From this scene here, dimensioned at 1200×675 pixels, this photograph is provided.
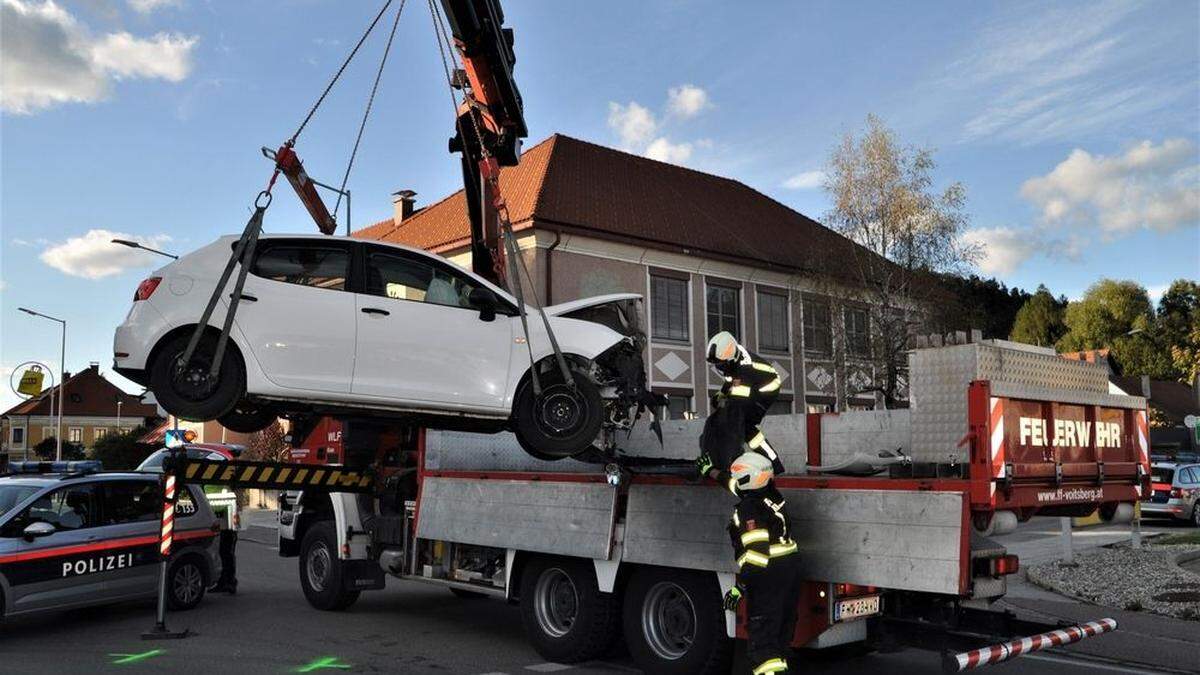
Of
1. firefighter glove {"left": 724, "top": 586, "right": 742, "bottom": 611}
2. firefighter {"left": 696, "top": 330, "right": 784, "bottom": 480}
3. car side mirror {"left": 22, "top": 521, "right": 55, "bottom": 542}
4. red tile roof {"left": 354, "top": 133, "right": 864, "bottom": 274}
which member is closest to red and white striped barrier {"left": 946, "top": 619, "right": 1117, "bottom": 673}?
firefighter glove {"left": 724, "top": 586, "right": 742, "bottom": 611}

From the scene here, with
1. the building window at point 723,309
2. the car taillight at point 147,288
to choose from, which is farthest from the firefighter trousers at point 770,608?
the building window at point 723,309

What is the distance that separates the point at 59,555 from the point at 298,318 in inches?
151

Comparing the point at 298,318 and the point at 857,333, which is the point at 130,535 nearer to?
the point at 298,318

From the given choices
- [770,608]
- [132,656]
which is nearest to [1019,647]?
[770,608]

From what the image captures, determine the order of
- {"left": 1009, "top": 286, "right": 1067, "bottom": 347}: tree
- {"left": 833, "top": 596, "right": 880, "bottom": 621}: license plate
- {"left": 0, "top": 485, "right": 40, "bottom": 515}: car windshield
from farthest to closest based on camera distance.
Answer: {"left": 1009, "top": 286, "right": 1067, "bottom": 347}: tree
{"left": 0, "top": 485, "right": 40, "bottom": 515}: car windshield
{"left": 833, "top": 596, "right": 880, "bottom": 621}: license plate

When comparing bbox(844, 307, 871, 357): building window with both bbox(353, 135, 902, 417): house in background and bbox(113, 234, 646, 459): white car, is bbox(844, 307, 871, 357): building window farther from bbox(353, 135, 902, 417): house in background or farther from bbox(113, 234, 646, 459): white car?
bbox(113, 234, 646, 459): white car

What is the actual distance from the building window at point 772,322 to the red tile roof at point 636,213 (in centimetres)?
102

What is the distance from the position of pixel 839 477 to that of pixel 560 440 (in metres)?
2.29

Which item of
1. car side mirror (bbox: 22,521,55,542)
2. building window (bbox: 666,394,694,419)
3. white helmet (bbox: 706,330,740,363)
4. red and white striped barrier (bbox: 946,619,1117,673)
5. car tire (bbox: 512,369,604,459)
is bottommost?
red and white striped barrier (bbox: 946,619,1117,673)

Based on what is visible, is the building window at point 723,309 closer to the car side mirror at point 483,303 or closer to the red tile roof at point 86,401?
the car side mirror at point 483,303

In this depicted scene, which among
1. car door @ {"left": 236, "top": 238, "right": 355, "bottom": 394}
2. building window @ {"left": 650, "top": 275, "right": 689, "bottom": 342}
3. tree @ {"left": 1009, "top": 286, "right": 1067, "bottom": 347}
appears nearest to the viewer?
car door @ {"left": 236, "top": 238, "right": 355, "bottom": 394}

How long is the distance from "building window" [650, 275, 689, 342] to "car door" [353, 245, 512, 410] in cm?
1758

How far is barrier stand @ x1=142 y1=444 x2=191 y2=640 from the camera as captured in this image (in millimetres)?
8391

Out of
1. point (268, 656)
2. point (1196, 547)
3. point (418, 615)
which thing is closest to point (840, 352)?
point (1196, 547)
